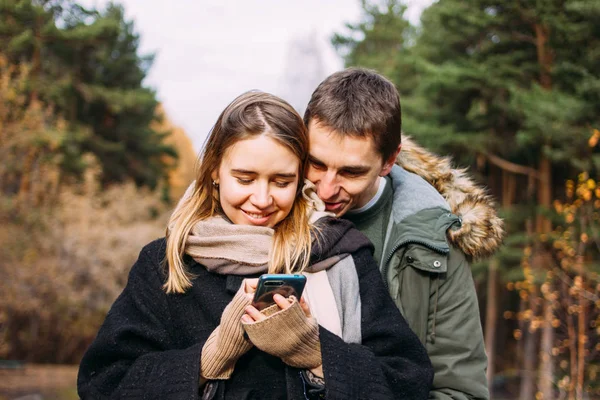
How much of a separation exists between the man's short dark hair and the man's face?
3cm

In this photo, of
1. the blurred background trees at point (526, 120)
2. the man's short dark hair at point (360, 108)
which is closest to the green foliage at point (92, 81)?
the blurred background trees at point (526, 120)

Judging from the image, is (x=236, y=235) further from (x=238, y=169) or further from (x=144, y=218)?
(x=144, y=218)

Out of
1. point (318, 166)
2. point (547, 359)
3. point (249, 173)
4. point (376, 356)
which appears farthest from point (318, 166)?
point (547, 359)

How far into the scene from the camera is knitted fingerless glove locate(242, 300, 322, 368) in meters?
1.86

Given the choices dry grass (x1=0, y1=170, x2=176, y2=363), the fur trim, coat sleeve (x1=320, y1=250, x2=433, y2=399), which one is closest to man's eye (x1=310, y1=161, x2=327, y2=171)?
coat sleeve (x1=320, y1=250, x2=433, y2=399)

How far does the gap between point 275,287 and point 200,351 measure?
0.39m

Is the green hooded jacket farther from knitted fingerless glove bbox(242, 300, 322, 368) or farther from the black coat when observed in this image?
knitted fingerless glove bbox(242, 300, 322, 368)

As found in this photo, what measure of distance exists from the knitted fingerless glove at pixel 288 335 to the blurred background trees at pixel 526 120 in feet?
30.0

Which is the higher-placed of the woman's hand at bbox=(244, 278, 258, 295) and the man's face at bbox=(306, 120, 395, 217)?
the man's face at bbox=(306, 120, 395, 217)

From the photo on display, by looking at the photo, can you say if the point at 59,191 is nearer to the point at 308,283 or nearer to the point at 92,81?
the point at 92,81

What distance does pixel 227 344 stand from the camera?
1.94 m

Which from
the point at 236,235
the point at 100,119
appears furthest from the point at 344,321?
the point at 100,119

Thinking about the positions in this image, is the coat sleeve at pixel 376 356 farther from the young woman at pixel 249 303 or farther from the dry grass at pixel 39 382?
the dry grass at pixel 39 382

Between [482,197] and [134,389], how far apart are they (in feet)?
5.33
